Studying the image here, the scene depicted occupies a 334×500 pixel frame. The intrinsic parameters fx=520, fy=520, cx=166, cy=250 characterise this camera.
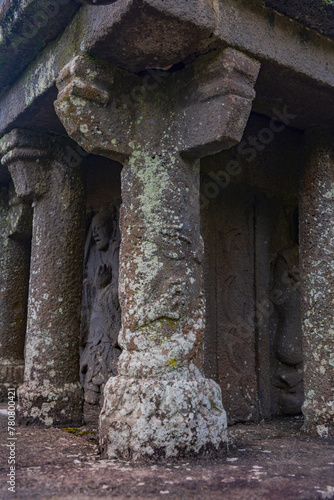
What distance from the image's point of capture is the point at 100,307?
164 inches

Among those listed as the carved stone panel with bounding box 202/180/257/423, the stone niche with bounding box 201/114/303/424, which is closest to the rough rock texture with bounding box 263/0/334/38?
the stone niche with bounding box 201/114/303/424

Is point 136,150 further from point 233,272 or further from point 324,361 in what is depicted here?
point 324,361

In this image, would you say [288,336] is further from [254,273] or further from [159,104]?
[159,104]

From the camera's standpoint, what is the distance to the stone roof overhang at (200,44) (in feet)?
8.32

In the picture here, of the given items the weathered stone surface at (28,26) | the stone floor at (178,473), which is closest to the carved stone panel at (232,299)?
the stone floor at (178,473)

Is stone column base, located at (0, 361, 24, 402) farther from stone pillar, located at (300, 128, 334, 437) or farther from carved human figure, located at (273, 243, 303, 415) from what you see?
stone pillar, located at (300, 128, 334, 437)

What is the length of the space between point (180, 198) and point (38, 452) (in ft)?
5.09

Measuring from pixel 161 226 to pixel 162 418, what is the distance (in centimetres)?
98

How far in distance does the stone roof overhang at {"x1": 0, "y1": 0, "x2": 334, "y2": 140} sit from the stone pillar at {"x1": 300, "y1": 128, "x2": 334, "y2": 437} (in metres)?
0.28

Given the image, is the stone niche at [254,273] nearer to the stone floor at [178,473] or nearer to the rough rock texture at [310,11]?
the stone floor at [178,473]

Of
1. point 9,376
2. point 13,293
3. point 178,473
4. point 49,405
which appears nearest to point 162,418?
point 178,473

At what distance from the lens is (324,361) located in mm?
3279

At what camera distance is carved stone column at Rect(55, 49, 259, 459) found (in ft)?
8.29

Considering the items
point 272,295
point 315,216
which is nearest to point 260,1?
point 315,216
